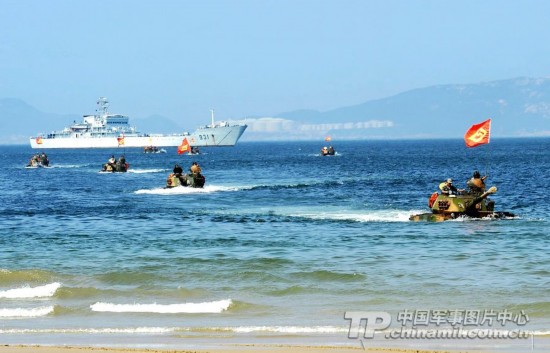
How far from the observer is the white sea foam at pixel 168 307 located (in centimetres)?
1986

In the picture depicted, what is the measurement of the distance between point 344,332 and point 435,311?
107 inches

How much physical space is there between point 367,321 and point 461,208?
18375mm

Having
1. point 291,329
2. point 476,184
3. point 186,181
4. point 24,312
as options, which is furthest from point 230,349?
point 186,181

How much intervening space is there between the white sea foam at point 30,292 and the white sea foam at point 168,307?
2145 millimetres

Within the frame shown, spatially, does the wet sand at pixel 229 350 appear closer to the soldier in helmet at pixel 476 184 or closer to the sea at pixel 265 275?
the sea at pixel 265 275

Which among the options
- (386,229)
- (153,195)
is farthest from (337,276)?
(153,195)

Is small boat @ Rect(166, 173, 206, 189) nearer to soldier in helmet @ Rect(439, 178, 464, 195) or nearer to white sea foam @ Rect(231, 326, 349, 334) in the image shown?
soldier in helmet @ Rect(439, 178, 464, 195)

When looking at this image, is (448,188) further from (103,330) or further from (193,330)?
(103,330)

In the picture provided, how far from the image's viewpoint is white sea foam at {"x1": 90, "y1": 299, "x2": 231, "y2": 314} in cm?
1986

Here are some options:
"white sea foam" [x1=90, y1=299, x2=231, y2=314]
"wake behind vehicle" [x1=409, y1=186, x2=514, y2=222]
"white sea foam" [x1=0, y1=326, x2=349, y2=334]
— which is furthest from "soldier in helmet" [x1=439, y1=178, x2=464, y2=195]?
"white sea foam" [x1=0, y1=326, x2=349, y2=334]

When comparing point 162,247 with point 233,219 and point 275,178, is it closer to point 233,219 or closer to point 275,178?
point 233,219

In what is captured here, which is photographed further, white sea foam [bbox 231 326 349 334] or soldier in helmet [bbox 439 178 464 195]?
soldier in helmet [bbox 439 178 464 195]

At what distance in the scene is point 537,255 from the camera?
26203 millimetres

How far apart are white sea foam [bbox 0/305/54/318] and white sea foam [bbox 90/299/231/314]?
100 cm
